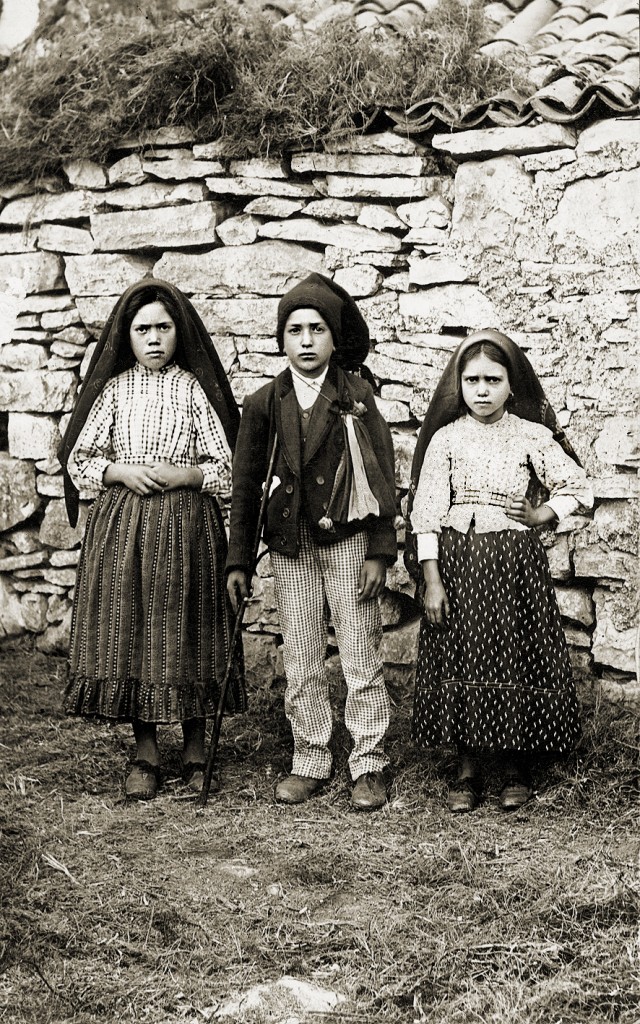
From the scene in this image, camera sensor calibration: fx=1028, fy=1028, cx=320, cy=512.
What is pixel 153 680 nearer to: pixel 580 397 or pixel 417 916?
pixel 417 916

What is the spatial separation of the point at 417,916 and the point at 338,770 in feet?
3.65

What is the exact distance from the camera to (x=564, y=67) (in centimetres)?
445

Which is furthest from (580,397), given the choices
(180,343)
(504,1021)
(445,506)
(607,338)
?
(504,1021)

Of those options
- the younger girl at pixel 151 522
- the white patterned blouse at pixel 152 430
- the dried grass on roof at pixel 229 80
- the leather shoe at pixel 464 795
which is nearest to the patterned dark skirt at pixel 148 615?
the younger girl at pixel 151 522

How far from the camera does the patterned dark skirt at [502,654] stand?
12.1ft

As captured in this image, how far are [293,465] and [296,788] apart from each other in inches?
48.3

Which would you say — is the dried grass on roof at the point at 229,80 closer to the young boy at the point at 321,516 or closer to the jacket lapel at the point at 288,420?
the young boy at the point at 321,516

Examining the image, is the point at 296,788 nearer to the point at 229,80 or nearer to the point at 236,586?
the point at 236,586

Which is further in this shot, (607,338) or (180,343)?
(607,338)

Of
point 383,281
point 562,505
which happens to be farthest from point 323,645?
point 383,281

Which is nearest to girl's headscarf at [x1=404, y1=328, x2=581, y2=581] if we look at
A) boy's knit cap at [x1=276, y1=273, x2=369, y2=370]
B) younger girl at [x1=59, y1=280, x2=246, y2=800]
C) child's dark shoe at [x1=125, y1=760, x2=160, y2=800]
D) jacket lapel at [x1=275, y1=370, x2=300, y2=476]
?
boy's knit cap at [x1=276, y1=273, x2=369, y2=370]

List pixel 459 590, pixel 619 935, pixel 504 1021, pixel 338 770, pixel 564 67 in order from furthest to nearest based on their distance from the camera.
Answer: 1. pixel 564 67
2. pixel 338 770
3. pixel 459 590
4. pixel 619 935
5. pixel 504 1021

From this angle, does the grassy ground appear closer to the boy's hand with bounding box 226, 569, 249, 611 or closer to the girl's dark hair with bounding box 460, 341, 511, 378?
the boy's hand with bounding box 226, 569, 249, 611

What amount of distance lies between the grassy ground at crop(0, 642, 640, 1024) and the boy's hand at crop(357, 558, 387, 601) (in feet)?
2.56
